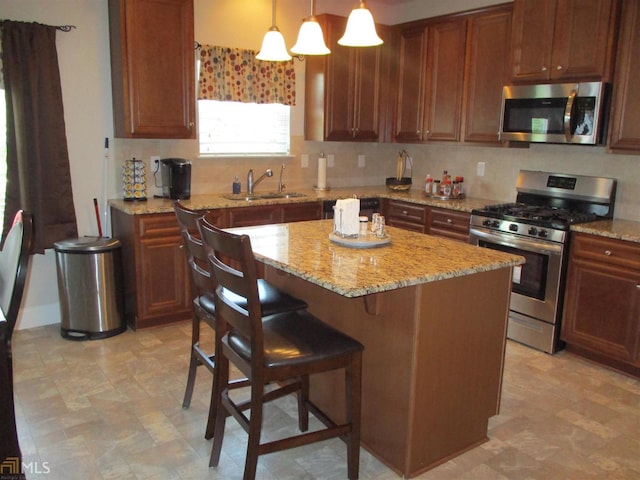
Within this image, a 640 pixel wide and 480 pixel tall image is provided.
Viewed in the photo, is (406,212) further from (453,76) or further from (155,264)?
(155,264)

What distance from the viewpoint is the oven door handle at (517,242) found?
11.6 ft

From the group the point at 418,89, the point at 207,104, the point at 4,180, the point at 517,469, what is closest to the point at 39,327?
the point at 4,180

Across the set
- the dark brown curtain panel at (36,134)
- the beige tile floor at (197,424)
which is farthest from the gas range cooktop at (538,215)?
the dark brown curtain panel at (36,134)

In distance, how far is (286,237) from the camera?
8.73 ft

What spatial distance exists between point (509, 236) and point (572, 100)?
98 cm

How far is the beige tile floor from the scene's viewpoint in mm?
2322

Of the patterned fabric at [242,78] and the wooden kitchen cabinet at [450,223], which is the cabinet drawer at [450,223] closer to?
the wooden kitchen cabinet at [450,223]

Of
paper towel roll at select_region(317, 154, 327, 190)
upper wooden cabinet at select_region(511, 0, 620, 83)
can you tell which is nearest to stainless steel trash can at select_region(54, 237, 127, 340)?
paper towel roll at select_region(317, 154, 327, 190)

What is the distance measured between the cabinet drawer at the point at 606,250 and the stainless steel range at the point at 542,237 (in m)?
0.08

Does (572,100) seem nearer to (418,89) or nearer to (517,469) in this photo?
(418,89)

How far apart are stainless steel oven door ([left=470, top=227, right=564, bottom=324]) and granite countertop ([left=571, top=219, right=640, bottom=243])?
19 cm

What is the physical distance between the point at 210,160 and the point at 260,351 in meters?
2.89

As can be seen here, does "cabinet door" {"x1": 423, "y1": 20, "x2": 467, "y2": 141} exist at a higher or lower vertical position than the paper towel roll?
higher

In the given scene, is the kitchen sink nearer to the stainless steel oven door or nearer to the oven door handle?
the oven door handle
